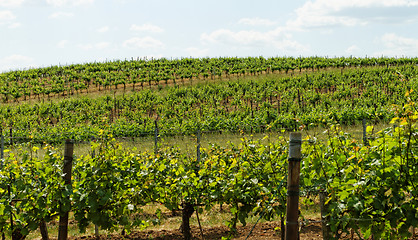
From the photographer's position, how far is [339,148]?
566cm

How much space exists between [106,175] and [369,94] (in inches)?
1258

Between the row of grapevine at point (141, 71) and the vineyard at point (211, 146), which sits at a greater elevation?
the row of grapevine at point (141, 71)

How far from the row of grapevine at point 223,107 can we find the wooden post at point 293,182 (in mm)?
21562

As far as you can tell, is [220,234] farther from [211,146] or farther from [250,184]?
[250,184]

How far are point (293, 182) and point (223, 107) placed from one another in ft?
93.0

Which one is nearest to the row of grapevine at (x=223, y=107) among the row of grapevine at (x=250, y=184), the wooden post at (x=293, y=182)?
the row of grapevine at (x=250, y=184)

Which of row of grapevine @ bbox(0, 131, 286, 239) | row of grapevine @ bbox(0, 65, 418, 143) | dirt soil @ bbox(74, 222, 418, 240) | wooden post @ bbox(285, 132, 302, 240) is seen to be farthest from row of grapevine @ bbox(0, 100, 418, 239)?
row of grapevine @ bbox(0, 65, 418, 143)

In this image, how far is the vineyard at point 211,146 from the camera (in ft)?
16.0

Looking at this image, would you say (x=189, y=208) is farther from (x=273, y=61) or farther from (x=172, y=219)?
(x=273, y=61)

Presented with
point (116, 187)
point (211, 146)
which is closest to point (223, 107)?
point (211, 146)

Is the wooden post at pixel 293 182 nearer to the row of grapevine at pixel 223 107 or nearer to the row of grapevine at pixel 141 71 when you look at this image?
the row of grapevine at pixel 223 107

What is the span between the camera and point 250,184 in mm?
6582

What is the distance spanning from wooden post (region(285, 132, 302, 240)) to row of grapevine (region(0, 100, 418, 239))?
489mm

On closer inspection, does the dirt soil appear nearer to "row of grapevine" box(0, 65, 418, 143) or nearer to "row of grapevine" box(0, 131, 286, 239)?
"row of grapevine" box(0, 131, 286, 239)
